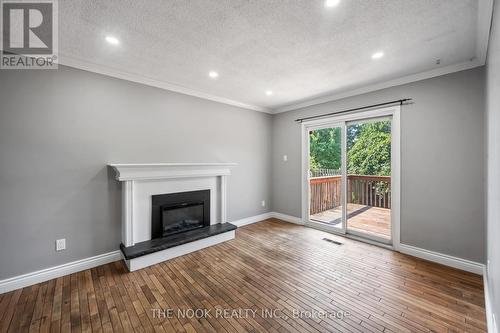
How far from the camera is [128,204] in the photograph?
2.82 metres

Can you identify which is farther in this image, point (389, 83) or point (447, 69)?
point (389, 83)

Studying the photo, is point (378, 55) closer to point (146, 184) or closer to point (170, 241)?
point (146, 184)

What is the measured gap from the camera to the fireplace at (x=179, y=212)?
3146mm

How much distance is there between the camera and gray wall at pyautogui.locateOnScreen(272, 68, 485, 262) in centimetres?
253

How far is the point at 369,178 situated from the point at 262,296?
2794mm

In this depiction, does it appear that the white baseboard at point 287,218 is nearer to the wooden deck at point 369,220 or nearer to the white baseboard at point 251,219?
the white baseboard at point 251,219

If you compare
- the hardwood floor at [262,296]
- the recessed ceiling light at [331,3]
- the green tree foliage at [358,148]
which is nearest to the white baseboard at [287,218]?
the green tree foliage at [358,148]

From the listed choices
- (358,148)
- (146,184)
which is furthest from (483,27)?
(146,184)

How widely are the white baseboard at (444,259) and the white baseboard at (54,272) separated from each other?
4229 mm

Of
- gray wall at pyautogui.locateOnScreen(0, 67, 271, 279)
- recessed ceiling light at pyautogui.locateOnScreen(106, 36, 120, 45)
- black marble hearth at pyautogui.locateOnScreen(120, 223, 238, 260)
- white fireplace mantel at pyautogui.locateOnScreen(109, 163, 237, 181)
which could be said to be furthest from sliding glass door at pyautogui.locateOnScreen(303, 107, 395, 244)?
recessed ceiling light at pyautogui.locateOnScreen(106, 36, 120, 45)

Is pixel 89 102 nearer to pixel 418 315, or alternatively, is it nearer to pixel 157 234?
pixel 157 234

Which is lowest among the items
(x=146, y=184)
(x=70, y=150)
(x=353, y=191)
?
(x=353, y=191)

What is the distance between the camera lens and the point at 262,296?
2146mm
